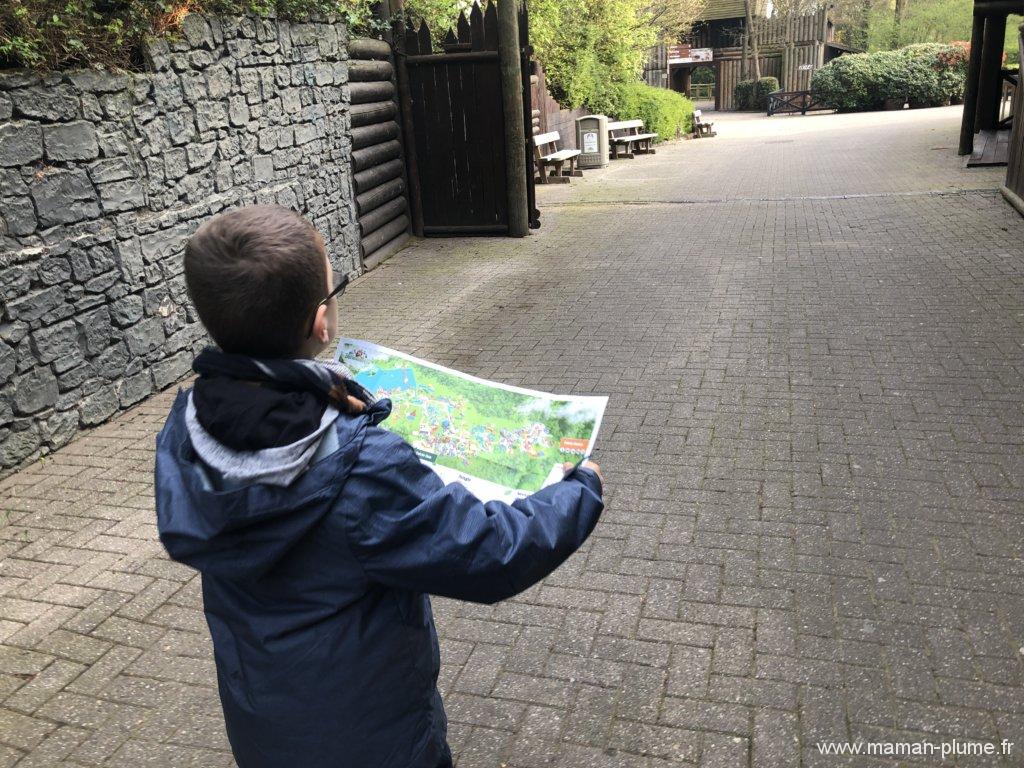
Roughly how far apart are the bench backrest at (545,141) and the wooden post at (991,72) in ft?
26.0

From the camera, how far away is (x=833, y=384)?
5562mm

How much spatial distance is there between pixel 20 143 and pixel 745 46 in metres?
42.5

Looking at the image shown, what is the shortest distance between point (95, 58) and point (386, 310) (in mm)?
3416

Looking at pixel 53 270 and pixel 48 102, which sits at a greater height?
pixel 48 102

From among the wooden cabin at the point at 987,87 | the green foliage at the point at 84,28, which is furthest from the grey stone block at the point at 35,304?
the wooden cabin at the point at 987,87

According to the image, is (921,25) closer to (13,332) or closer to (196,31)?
(196,31)

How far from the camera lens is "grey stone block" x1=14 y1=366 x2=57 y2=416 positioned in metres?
4.83

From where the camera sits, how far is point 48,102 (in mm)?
4980

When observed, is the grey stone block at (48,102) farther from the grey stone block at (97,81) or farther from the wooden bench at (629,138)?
the wooden bench at (629,138)

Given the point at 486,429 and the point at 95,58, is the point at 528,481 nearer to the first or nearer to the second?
the point at 486,429

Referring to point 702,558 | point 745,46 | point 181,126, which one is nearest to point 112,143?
point 181,126

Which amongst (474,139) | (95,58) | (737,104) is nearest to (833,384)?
(95,58)

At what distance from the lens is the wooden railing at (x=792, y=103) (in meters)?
36.6

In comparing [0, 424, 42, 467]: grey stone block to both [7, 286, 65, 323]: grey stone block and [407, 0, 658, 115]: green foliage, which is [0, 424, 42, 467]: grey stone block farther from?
[407, 0, 658, 115]: green foliage
